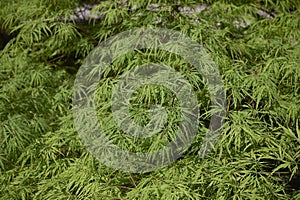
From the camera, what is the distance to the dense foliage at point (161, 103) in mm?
1360

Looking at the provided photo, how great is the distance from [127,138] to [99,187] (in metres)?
0.20

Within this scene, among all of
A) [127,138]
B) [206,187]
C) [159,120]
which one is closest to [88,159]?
[127,138]

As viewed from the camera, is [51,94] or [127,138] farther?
[51,94]

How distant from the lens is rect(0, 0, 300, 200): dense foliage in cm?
136

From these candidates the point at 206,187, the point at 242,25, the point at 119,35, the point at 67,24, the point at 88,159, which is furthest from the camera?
the point at 242,25

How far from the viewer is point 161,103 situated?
1.40m

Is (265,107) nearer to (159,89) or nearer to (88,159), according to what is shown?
(159,89)

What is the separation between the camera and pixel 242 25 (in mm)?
2061

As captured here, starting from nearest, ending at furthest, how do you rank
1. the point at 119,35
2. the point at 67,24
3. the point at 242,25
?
1. the point at 119,35
2. the point at 67,24
3. the point at 242,25

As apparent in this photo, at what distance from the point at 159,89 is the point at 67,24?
2.41ft

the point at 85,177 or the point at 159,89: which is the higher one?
the point at 159,89

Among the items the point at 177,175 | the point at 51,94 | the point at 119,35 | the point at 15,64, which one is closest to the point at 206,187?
the point at 177,175

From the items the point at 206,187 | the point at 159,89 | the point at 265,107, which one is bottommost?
the point at 206,187

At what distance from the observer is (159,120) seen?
1398 millimetres
